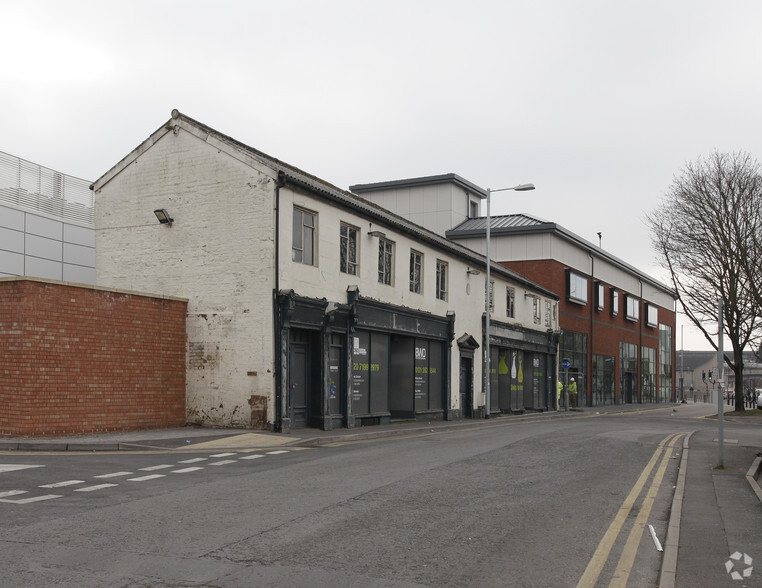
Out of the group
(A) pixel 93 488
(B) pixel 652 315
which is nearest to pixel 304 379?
(A) pixel 93 488

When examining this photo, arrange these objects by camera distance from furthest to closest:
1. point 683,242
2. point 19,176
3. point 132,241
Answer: point 683,242, point 19,176, point 132,241

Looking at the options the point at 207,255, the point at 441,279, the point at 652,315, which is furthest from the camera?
the point at 652,315

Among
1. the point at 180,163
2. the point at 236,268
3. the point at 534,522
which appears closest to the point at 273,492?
the point at 534,522

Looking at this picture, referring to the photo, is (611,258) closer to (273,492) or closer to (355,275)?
(355,275)

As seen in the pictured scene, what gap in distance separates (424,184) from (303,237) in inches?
1230

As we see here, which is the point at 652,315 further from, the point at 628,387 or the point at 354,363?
the point at 354,363

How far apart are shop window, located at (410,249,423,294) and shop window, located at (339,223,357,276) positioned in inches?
165

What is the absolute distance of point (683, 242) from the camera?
123ft

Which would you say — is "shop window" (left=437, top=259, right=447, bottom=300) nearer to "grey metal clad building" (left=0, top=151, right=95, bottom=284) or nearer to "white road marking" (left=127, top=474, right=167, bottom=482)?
"grey metal clad building" (left=0, top=151, right=95, bottom=284)

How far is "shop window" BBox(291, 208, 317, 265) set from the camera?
809 inches

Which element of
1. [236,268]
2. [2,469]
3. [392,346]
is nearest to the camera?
[2,469]

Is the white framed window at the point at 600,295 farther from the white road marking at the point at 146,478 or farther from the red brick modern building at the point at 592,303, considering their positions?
the white road marking at the point at 146,478

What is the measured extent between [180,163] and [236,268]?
12.0 ft

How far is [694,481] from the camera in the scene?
11.9 metres
